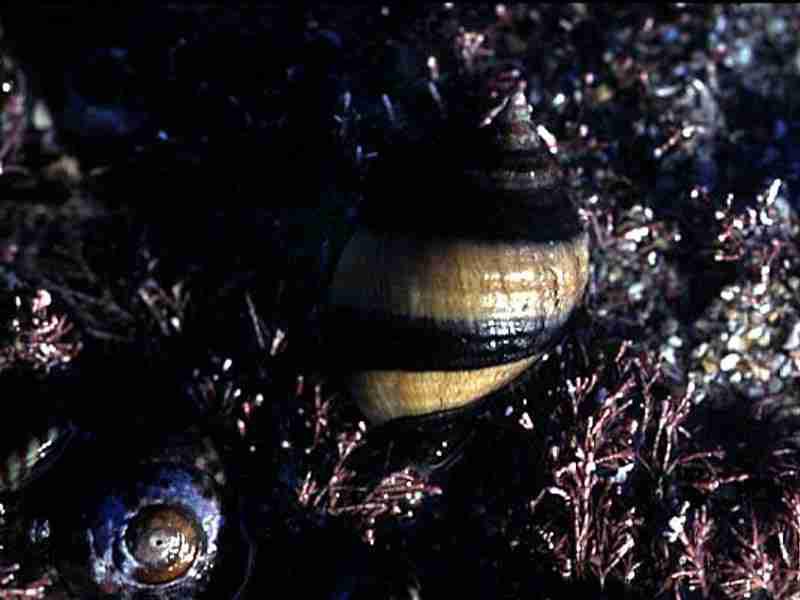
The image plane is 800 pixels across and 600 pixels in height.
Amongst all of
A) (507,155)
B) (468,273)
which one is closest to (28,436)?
(468,273)

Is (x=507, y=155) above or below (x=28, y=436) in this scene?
above

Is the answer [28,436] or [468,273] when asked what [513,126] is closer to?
[468,273]

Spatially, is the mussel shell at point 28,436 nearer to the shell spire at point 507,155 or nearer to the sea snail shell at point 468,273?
the sea snail shell at point 468,273

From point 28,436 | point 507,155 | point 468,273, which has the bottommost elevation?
point 28,436

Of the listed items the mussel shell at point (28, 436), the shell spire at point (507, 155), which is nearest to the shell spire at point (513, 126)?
the shell spire at point (507, 155)

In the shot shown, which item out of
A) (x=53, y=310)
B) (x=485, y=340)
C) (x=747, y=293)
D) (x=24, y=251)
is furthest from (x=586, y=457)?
(x=24, y=251)

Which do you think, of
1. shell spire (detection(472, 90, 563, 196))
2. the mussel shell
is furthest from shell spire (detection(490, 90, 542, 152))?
the mussel shell

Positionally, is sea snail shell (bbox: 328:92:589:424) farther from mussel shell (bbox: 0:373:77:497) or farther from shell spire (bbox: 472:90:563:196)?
mussel shell (bbox: 0:373:77:497)

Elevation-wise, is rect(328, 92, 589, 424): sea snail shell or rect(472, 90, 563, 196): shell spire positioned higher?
rect(472, 90, 563, 196): shell spire

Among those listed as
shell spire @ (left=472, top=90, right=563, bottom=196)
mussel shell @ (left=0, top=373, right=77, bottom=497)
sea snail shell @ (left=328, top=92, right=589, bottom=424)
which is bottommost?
mussel shell @ (left=0, top=373, right=77, bottom=497)
